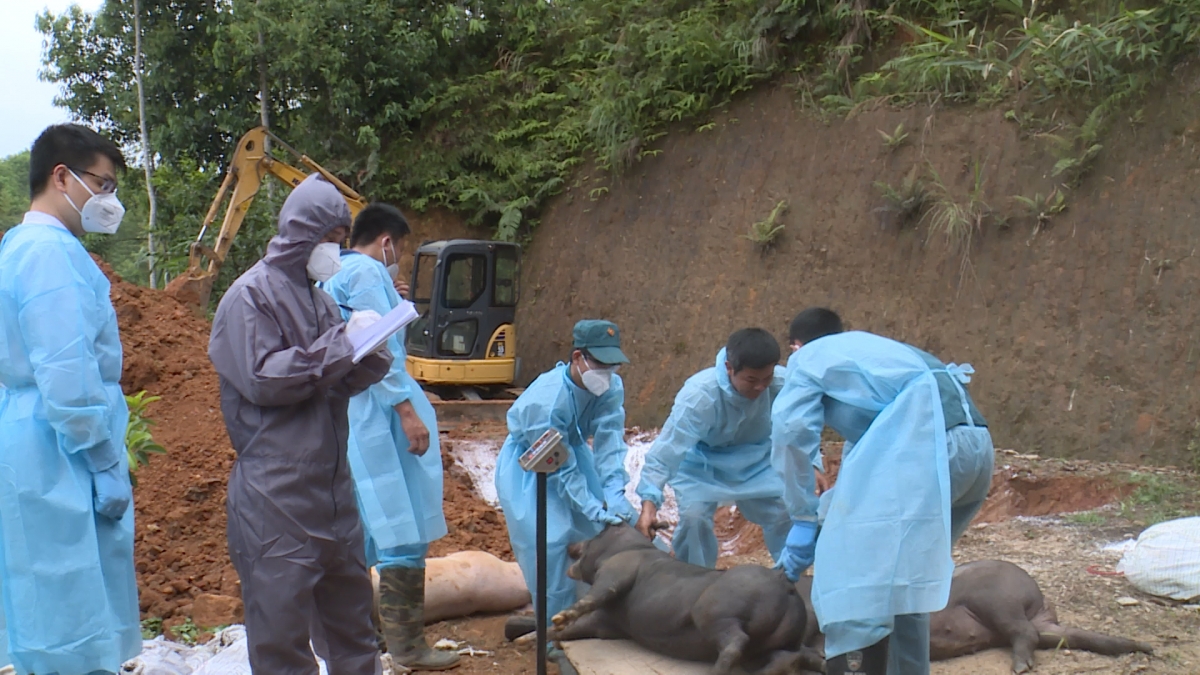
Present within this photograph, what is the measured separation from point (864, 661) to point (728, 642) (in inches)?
22.9

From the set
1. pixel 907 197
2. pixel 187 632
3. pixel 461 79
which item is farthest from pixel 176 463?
pixel 461 79

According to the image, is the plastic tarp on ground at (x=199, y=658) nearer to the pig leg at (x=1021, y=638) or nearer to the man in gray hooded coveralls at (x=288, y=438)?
the man in gray hooded coveralls at (x=288, y=438)

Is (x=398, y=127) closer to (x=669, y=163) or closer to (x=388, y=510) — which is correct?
(x=669, y=163)

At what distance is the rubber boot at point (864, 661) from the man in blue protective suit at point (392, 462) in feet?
5.73

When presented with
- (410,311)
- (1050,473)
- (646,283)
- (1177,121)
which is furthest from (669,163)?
(410,311)

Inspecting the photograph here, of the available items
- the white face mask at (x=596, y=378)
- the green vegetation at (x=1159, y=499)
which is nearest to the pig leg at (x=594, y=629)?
the white face mask at (x=596, y=378)

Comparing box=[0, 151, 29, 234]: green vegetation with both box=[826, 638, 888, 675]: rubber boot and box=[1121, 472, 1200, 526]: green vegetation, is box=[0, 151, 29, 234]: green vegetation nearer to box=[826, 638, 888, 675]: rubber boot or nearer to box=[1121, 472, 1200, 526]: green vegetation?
box=[1121, 472, 1200, 526]: green vegetation

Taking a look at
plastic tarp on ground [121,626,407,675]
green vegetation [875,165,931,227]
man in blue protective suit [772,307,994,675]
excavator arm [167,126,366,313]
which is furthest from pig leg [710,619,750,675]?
excavator arm [167,126,366,313]

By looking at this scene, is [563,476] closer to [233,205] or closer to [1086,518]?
[1086,518]

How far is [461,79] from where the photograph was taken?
52.5 ft

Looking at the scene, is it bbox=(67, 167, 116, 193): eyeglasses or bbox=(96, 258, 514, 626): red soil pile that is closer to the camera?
bbox=(67, 167, 116, 193): eyeglasses

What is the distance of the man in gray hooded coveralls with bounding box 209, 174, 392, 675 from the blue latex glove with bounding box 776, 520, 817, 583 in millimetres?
1419

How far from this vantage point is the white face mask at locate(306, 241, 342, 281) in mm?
2848

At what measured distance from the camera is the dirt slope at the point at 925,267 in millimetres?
7473
